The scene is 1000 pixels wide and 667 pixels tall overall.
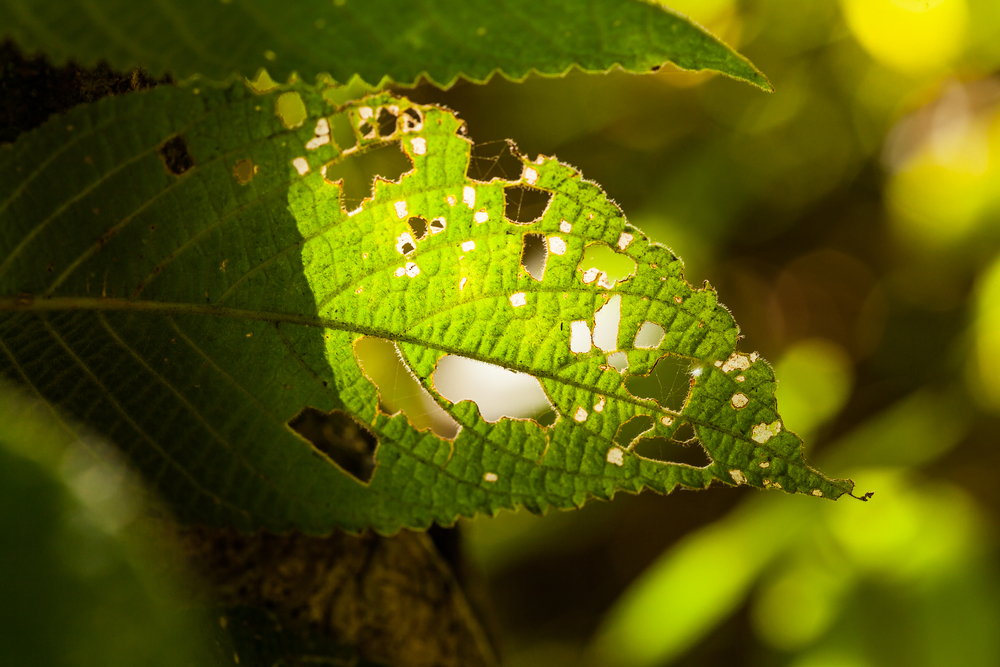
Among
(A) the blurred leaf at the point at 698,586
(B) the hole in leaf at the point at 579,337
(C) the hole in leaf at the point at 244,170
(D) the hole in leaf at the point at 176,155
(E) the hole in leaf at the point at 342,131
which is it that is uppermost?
(A) the blurred leaf at the point at 698,586

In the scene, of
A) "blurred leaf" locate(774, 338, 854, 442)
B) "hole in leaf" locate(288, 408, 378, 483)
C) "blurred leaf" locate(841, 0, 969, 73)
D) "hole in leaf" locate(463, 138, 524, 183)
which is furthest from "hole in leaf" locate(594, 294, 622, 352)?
"blurred leaf" locate(841, 0, 969, 73)

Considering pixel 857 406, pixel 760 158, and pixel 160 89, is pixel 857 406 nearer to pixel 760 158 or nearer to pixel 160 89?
pixel 760 158

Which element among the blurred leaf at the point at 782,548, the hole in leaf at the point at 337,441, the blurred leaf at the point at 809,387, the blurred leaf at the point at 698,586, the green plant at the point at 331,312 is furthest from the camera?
the blurred leaf at the point at 809,387

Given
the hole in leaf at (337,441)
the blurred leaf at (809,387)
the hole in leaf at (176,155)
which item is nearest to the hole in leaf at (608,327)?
the hole in leaf at (337,441)

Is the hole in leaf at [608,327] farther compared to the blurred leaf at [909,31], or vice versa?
the blurred leaf at [909,31]

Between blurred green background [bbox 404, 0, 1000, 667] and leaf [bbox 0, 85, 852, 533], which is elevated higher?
blurred green background [bbox 404, 0, 1000, 667]

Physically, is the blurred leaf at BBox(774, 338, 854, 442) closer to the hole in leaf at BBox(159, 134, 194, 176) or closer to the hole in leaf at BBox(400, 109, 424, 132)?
the hole in leaf at BBox(400, 109, 424, 132)

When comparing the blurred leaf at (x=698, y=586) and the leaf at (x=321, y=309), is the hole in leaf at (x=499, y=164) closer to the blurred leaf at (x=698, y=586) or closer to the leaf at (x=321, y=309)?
the leaf at (x=321, y=309)

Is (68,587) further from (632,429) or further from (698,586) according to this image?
(698,586)

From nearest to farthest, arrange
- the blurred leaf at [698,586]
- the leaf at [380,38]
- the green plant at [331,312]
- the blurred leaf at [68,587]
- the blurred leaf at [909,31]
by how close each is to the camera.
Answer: the blurred leaf at [68,587] < the leaf at [380,38] < the green plant at [331,312] < the blurred leaf at [698,586] < the blurred leaf at [909,31]
